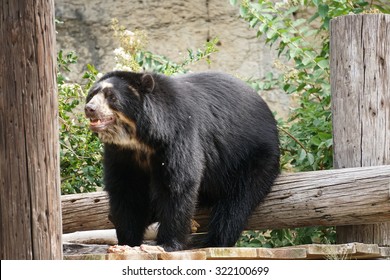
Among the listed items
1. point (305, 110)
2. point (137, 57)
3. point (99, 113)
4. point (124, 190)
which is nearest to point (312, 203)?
point (124, 190)

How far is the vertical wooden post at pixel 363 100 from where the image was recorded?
619 centimetres

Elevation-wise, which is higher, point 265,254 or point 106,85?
point 106,85

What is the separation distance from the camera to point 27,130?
13.2 ft

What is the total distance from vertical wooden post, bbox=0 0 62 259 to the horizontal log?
255 centimetres

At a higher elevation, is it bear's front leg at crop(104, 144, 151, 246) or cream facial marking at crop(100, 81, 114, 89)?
cream facial marking at crop(100, 81, 114, 89)

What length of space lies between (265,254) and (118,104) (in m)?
1.56

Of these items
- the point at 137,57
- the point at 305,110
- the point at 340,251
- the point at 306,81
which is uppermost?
the point at 137,57

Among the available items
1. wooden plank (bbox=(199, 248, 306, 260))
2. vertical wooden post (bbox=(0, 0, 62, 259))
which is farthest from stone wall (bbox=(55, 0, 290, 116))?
vertical wooden post (bbox=(0, 0, 62, 259))

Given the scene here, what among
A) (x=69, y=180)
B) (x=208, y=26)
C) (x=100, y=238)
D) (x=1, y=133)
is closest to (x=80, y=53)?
(x=208, y=26)

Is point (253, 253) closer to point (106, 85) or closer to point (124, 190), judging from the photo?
point (124, 190)

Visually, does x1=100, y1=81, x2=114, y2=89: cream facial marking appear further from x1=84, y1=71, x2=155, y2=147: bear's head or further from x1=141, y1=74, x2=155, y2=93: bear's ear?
x1=141, y1=74, x2=155, y2=93: bear's ear

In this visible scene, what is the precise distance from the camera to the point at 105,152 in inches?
248

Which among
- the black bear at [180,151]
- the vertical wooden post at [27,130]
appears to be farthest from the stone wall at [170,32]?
the vertical wooden post at [27,130]

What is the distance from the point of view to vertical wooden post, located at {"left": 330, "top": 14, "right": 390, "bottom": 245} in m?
6.19
